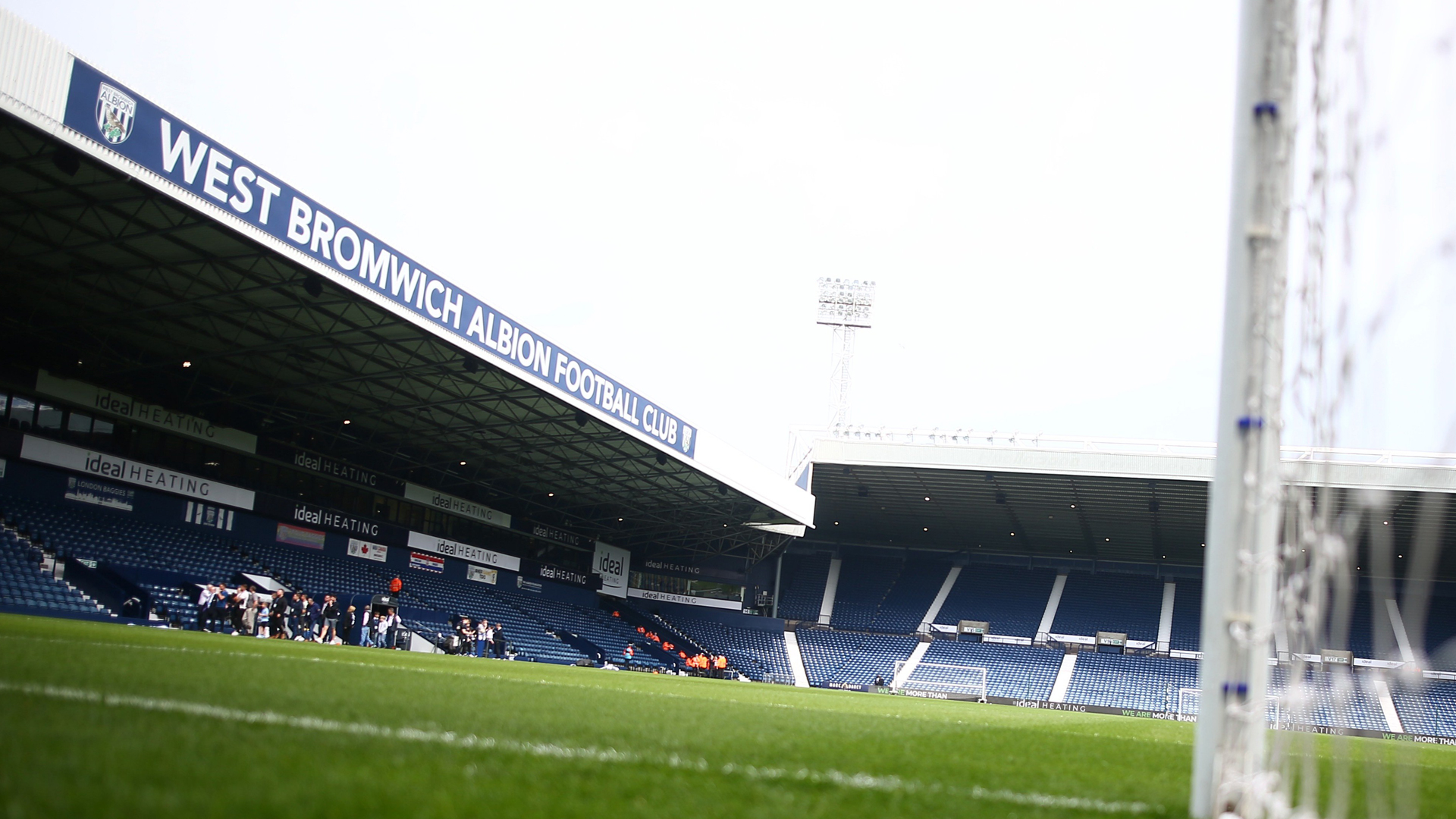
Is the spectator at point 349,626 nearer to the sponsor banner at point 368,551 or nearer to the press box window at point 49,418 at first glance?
the sponsor banner at point 368,551

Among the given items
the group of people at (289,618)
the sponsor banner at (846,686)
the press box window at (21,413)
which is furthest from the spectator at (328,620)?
the sponsor banner at (846,686)

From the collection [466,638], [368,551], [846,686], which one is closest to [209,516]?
[368,551]

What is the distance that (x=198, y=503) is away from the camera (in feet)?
84.3

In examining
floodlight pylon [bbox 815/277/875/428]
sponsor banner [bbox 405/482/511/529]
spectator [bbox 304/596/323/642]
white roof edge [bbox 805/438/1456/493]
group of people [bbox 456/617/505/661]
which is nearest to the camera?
spectator [bbox 304/596/323/642]

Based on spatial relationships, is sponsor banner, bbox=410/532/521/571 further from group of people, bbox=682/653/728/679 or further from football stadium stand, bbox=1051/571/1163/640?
football stadium stand, bbox=1051/571/1163/640

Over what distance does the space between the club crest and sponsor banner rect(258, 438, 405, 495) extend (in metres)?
16.3

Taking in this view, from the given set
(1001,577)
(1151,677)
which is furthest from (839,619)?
(1151,677)

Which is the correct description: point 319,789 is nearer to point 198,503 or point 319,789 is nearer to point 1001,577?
point 198,503

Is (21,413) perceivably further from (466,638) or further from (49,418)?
(466,638)

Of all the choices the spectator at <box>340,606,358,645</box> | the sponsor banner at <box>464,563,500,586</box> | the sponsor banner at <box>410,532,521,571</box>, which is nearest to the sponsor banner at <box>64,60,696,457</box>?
the spectator at <box>340,606,358,645</box>

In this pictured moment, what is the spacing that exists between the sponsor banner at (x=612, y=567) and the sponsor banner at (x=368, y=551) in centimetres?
1208

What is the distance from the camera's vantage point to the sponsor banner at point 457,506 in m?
32.8

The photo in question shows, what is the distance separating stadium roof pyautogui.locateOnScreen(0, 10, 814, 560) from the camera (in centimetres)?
1286

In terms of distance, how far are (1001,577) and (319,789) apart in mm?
45536
